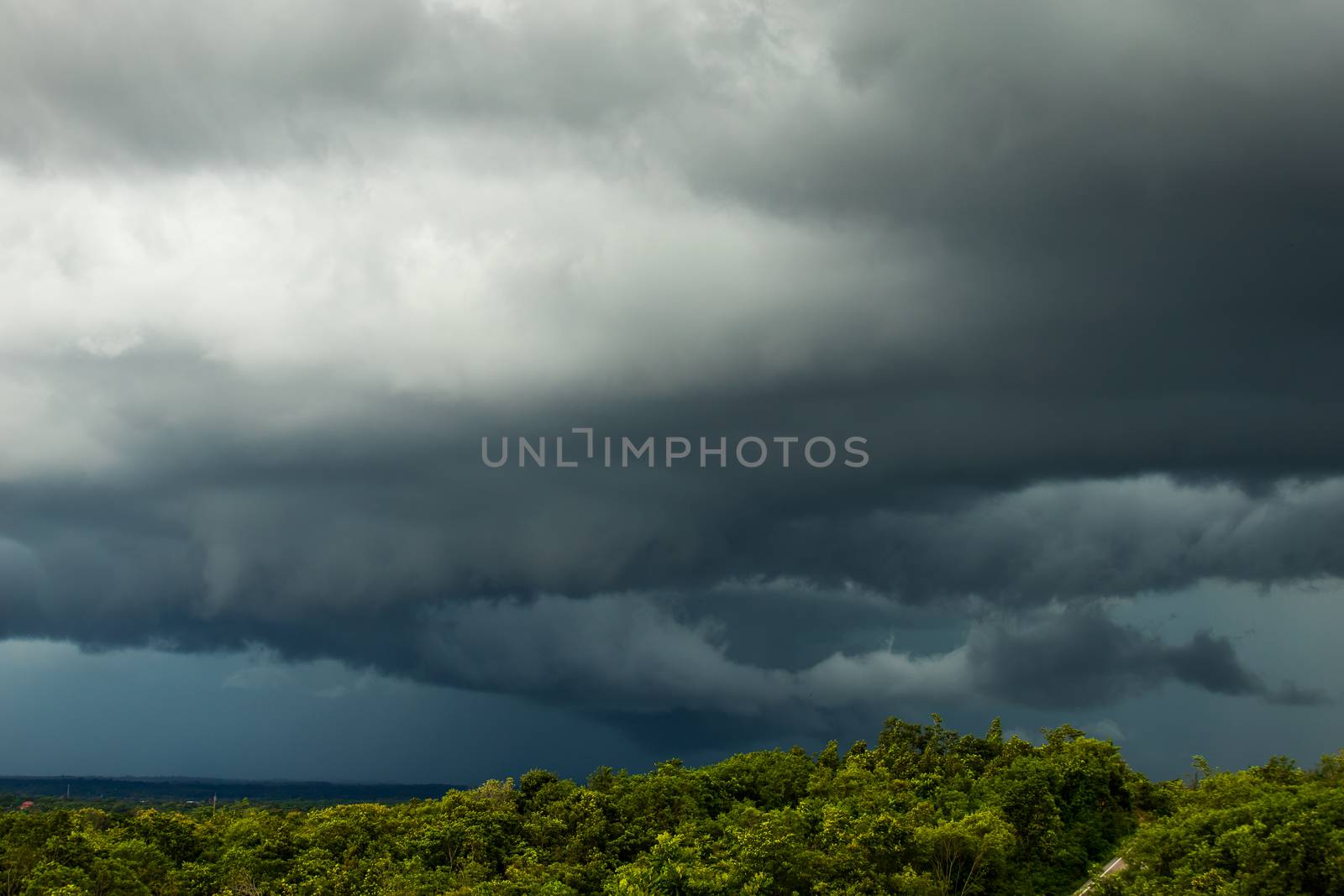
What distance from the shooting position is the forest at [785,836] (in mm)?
95438

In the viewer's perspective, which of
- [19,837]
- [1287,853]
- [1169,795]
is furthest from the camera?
[1169,795]

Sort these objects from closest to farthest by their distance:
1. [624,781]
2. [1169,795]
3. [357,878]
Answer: [357,878]
[1169,795]
[624,781]

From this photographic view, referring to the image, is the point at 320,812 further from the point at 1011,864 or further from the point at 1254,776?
the point at 1254,776

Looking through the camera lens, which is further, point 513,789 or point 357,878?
point 513,789

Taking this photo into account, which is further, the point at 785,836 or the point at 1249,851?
the point at 785,836

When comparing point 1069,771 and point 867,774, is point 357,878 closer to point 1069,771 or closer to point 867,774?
point 867,774

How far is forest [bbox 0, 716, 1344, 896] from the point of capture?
95438 mm

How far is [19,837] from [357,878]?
153 feet

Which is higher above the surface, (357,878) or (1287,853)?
(1287,853)

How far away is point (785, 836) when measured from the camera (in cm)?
10331

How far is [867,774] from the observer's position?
15300cm

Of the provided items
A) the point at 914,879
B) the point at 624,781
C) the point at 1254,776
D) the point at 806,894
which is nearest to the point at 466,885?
the point at 806,894

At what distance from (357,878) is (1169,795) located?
4099 inches

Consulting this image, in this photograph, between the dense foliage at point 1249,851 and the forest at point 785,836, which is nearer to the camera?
the dense foliage at point 1249,851
